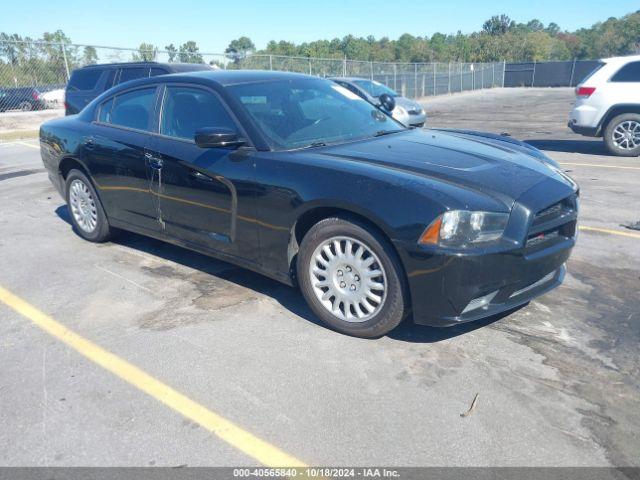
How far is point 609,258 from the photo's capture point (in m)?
4.85

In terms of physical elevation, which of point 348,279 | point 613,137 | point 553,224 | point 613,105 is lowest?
point 613,137

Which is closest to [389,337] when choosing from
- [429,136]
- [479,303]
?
[479,303]

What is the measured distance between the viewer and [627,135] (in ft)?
32.9

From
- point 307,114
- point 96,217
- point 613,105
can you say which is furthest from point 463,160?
point 613,105

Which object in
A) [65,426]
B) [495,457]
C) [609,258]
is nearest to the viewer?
Result: [495,457]

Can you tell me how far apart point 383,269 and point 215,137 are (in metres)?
1.46

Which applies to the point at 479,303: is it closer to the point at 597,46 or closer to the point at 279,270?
the point at 279,270

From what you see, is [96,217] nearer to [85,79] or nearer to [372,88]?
[85,79]

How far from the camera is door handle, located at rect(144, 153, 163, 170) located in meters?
4.45

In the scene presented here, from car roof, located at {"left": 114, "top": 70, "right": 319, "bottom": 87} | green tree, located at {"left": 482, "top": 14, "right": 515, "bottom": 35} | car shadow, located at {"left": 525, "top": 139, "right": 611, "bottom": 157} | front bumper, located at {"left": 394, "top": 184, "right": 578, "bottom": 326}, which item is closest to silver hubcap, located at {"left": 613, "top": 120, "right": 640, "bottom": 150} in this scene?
car shadow, located at {"left": 525, "top": 139, "right": 611, "bottom": 157}

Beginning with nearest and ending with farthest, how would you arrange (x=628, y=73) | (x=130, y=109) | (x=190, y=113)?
(x=190, y=113), (x=130, y=109), (x=628, y=73)

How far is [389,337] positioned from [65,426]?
1910 mm

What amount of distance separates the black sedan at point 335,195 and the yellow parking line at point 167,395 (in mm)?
1088

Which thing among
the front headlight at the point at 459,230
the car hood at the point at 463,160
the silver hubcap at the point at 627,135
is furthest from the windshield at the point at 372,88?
the front headlight at the point at 459,230
